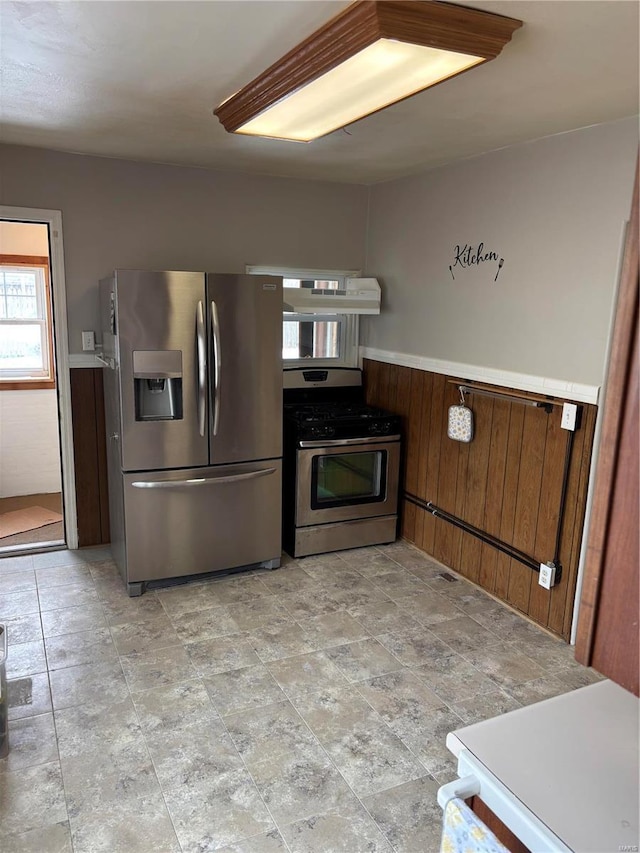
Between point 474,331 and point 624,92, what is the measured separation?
4.69 feet

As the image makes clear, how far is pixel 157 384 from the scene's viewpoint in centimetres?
335

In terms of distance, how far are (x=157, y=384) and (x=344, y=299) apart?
59.1 inches

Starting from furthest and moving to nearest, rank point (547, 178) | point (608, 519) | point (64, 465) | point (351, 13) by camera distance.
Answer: point (64, 465)
point (547, 178)
point (351, 13)
point (608, 519)

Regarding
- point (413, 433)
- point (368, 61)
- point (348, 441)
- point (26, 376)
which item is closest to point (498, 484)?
point (413, 433)

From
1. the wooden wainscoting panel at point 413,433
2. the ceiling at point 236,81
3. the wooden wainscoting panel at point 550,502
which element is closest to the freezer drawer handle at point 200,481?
the wooden wainscoting panel at point 413,433

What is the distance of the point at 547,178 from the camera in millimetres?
3002

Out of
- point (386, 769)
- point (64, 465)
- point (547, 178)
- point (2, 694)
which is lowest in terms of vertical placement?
point (386, 769)

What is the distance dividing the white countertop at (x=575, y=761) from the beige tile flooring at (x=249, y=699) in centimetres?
100

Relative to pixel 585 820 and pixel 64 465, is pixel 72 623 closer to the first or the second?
pixel 64 465

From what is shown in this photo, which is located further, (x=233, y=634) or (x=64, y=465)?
(x=64, y=465)

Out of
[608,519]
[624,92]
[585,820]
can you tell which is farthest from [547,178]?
[585,820]

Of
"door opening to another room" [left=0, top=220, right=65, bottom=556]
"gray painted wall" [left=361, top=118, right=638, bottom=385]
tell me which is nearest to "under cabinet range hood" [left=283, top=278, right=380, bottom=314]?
"gray painted wall" [left=361, top=118, right=638, bottom=385]

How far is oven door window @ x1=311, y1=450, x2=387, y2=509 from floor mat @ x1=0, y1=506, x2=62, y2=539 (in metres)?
2.09

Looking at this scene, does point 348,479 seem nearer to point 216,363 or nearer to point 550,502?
point 216,363
